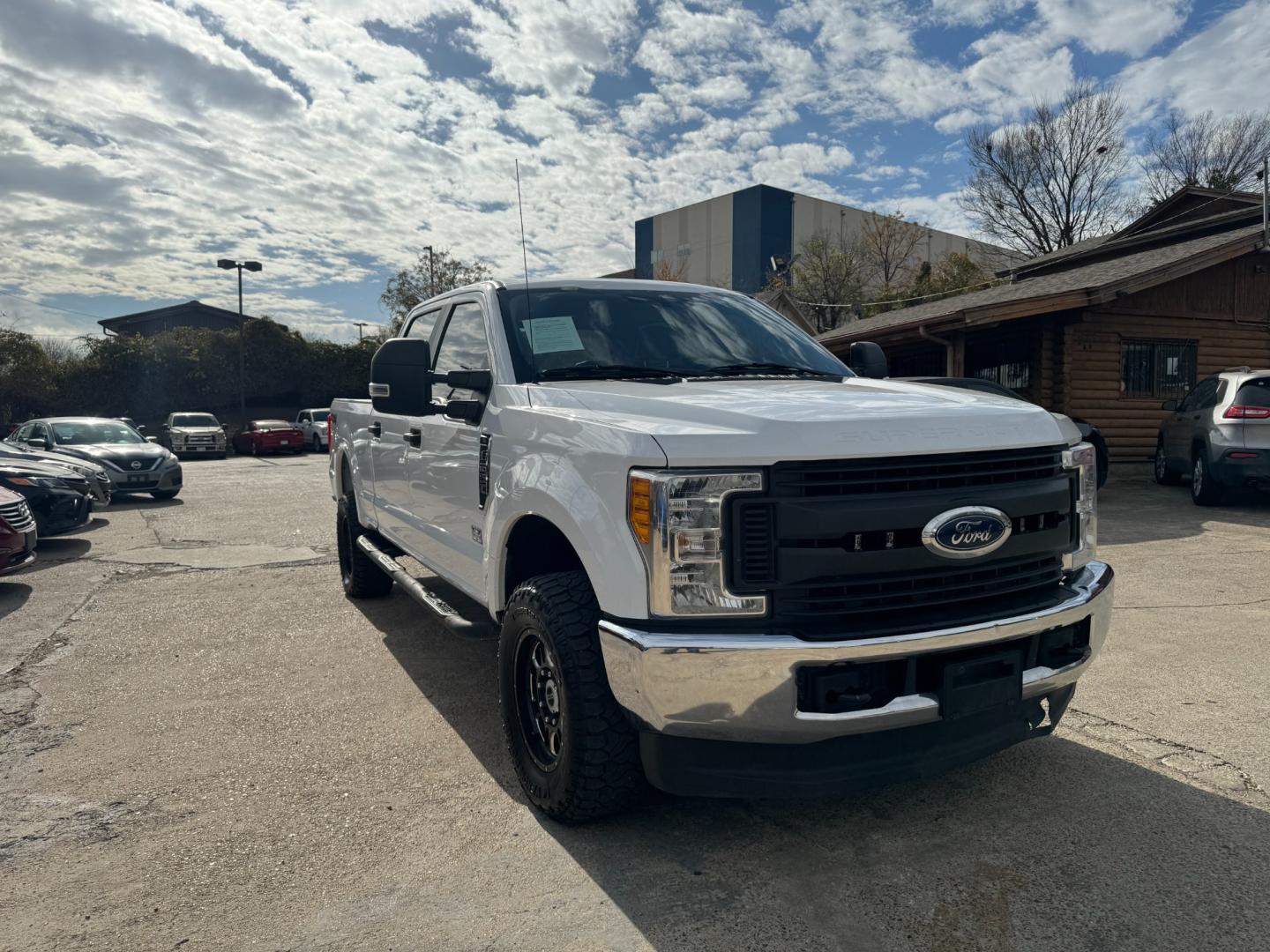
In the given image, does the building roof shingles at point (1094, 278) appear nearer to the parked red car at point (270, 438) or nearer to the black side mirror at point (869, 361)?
the black side mirror at point (869, 361)

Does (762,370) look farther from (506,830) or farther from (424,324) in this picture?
(424,324)

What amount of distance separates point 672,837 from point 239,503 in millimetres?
12312

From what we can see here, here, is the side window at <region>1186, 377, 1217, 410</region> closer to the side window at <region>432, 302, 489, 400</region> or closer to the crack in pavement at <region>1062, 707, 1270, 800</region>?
the crack in pavement at <region>1062, 707, 1270, 800</region>

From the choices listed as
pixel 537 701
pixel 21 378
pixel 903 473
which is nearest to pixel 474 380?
pixel 537 701

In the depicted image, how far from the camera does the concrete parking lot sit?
242cm

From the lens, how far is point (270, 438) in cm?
2905

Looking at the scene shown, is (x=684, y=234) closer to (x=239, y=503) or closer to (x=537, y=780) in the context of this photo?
(x=239, y=503)

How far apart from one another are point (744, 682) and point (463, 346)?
2.54 m

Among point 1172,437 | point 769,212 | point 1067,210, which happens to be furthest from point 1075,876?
point 769,212

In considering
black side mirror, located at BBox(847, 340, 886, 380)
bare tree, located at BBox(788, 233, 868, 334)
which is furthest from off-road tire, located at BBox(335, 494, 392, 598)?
bare tree, located at BBox(788, 233, 868, 334)

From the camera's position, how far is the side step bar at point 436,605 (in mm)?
3656

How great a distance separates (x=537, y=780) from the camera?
3.02 meters

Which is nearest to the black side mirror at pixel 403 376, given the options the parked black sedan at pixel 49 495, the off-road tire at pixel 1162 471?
the parked black sedan at pixel 49 495

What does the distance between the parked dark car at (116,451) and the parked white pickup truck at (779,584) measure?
1243 cm
